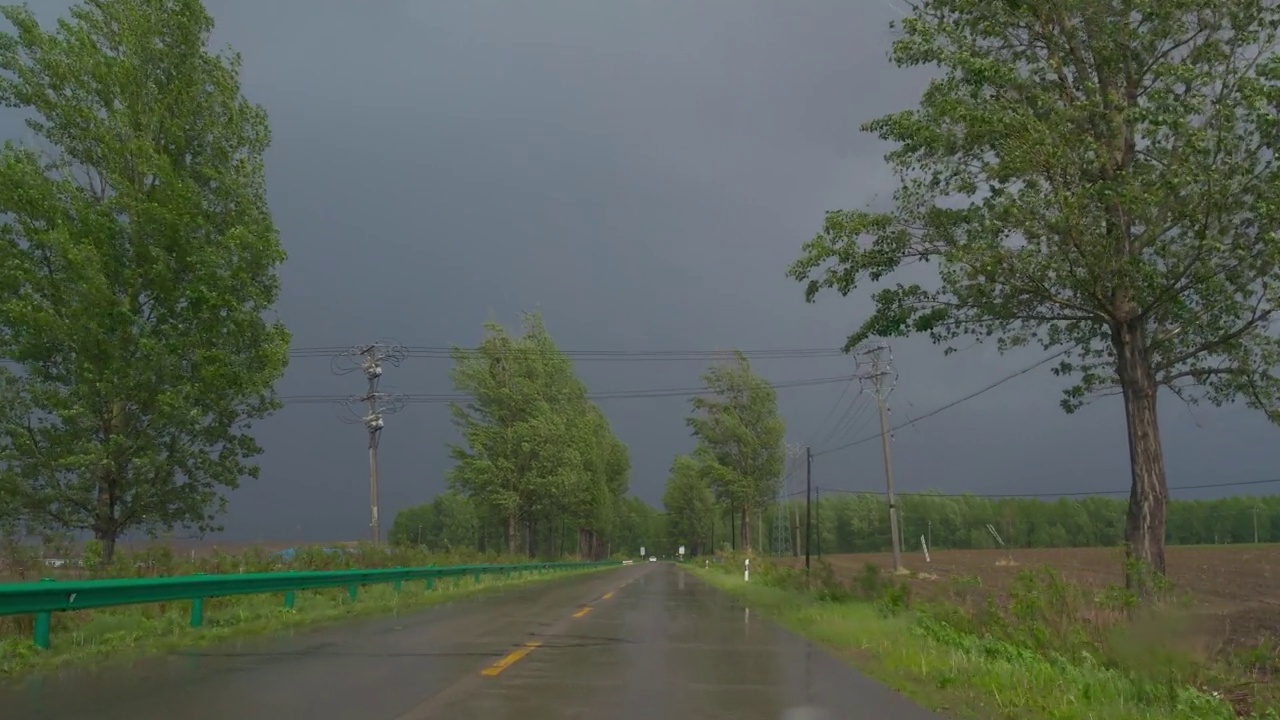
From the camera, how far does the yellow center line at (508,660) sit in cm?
1078

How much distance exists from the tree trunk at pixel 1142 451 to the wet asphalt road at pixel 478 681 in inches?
231

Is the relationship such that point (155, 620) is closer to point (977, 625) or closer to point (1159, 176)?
point (977, 625)

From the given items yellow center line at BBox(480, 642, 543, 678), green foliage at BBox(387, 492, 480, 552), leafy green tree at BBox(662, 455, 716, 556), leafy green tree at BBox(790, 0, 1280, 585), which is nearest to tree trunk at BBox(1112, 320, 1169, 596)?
leafy green tree at BBox(790, 0, 1280, 585)

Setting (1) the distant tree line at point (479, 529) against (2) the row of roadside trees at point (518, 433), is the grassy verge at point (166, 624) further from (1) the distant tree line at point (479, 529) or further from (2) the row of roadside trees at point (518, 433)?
(2) the row of roadside trees at point (518, 433)

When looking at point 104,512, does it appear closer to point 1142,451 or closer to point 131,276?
point 131,276

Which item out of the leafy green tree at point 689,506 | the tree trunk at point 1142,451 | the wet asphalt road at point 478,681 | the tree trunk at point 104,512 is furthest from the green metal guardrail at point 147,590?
the leafy green tree at point 689,506

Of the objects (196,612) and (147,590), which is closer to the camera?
(147,590)

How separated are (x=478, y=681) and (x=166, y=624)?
7235mm

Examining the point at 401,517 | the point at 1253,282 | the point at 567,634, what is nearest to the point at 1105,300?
the point at 1253,282

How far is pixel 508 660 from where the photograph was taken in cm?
1197

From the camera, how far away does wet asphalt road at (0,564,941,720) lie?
8.24m

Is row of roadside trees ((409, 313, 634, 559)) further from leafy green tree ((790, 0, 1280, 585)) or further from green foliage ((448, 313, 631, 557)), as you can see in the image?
leafy green tree ((790, 0, 1280, 585))

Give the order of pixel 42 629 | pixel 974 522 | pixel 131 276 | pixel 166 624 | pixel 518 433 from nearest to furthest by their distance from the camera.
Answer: pixel 42 629
pixel 166 624
pixel 131 276
pixel 518 433
pixel 974 522

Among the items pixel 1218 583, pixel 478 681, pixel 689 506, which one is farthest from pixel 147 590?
pixel 689 506
